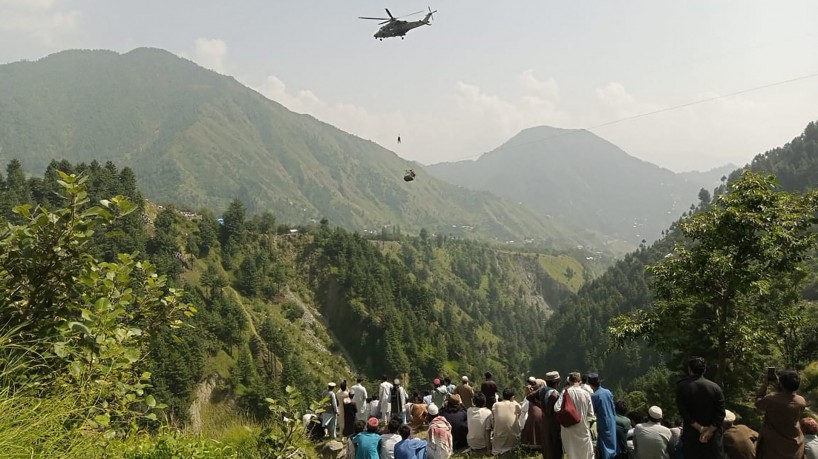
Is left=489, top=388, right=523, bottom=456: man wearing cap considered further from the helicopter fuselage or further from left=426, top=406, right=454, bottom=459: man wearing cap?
the helicopter fuselage

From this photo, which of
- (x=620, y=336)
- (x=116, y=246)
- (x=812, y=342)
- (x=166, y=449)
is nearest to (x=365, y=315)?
(x=116, y=246)

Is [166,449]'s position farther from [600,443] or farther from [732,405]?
[732,405]

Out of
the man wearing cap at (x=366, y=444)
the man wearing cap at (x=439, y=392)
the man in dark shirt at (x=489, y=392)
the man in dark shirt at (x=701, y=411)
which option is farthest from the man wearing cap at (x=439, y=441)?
the man wearing cap at (x=439, y=392)

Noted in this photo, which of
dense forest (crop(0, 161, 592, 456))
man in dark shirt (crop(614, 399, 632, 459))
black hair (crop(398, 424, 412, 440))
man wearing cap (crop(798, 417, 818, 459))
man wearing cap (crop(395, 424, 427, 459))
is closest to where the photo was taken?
man wearing cap (crop(798, 417, 818, 459))

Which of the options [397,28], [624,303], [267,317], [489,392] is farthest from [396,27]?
[624,303]

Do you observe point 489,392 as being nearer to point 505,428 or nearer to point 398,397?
point 505,428

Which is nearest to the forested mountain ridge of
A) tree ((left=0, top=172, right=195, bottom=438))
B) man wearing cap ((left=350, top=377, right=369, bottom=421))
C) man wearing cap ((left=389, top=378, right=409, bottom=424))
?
man wearing cap ((left=389, top=378, right=409, bottom=424))
